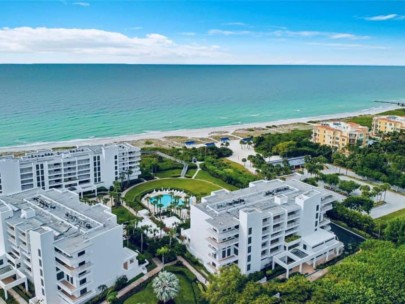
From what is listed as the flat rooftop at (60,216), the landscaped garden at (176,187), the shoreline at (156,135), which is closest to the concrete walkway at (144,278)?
the flat rooftop at (60,216)

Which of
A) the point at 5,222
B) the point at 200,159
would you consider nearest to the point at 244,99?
the point at 200,159

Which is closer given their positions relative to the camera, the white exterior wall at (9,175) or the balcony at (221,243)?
the balcony at (221,243)

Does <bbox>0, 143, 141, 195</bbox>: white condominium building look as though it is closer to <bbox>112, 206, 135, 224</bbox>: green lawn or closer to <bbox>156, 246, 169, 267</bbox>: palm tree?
<bbox>112, 206, 135, 224</bbox>: green lawn

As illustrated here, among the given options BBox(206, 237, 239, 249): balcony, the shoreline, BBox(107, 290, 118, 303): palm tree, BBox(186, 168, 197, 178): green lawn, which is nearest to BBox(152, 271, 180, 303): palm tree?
BBox(107, 290, 118, 303): palm tree

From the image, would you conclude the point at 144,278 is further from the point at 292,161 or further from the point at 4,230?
the point at 292,161

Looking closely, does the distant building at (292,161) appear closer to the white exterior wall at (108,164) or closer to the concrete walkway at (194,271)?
the white exterior wall at (108,164)

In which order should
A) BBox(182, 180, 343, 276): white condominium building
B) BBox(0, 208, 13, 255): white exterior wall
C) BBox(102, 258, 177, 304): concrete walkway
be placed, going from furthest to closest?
BBox(182, 180, 343, 276): white condominium building, BBox(0, 208, 13, 255): white exterior wall, BBox(102, 258, 177, 304): concrete walkway
